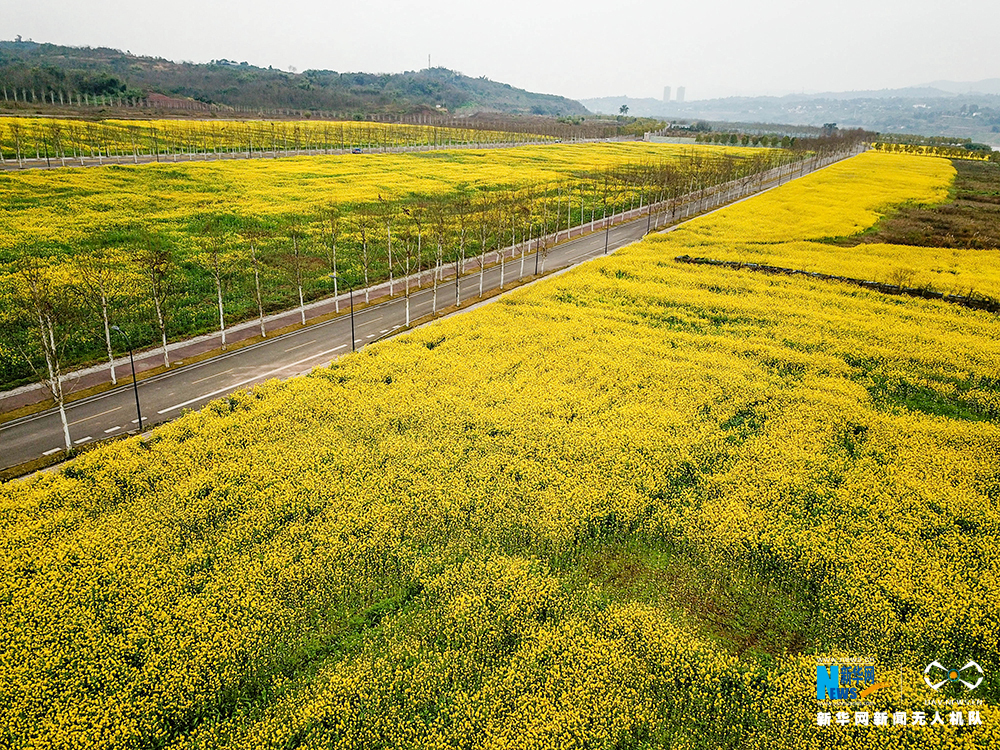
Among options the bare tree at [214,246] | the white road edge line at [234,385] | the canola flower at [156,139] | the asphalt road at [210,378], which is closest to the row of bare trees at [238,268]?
the bare tree at [214,246]

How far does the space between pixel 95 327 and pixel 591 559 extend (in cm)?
4941

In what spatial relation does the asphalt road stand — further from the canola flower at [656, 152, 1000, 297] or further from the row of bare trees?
the canola flower at [656, 152, 1000, 297]

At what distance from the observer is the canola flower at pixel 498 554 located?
21.0 m

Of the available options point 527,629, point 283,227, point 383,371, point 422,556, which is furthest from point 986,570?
point 283,227

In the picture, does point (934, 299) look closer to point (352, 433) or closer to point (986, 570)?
point (986, 570)

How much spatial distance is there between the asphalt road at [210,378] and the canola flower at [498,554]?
4.36 metres

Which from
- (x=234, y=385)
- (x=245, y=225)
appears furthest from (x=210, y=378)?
(x=245, y=225)

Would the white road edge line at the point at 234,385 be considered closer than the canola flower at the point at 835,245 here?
Yes

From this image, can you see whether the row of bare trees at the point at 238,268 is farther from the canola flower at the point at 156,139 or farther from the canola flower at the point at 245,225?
the canola flower at the point at 156,139

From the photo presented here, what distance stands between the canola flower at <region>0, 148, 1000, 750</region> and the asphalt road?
4.36 metres

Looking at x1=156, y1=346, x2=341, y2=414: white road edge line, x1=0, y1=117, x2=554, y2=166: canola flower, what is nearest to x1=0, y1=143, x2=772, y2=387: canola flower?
x1=156, y1=346, x2=341, y2=414: white road edge line

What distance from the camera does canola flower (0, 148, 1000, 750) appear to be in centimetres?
2100

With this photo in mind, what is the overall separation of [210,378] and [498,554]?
1225 inches

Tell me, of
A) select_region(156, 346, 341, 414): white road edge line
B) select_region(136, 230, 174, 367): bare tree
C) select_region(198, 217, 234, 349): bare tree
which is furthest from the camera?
select_region(198, 217, 234, 349): bare tree
